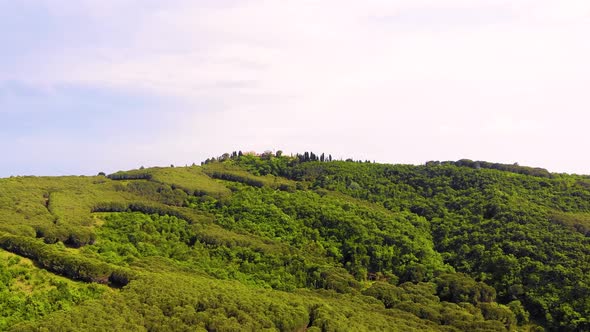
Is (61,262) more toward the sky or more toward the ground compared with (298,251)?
more toward the sky

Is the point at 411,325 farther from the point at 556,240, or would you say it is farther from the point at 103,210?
the point at 103,210

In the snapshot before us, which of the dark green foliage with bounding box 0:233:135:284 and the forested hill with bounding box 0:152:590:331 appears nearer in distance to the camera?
the forested hill with bounding box 0:152:590:331

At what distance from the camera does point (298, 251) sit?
121438 millimetres

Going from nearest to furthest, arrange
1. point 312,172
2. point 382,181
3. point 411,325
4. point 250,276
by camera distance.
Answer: point 411,325, point 250,276, point 382,181, point 312,172

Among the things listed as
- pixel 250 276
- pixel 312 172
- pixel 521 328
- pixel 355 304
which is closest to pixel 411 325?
pixel 355 304

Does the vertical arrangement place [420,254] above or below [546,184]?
below

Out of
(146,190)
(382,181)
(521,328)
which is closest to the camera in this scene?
(521,328)

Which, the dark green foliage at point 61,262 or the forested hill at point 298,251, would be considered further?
the dark green foliage at point 61,262

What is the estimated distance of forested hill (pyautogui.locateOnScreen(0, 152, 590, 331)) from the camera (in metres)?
74.9

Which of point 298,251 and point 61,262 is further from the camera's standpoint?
point 298,251

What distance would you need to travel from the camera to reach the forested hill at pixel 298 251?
246 feet

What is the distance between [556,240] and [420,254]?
30.9 meters

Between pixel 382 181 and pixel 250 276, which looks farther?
pixel 382 181

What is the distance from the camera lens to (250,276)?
107688 mm
